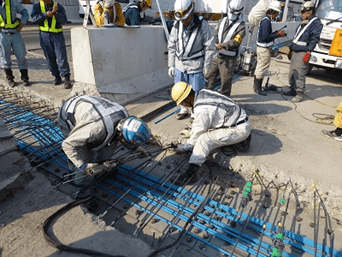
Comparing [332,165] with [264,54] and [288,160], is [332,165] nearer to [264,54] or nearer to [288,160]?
[288,160]

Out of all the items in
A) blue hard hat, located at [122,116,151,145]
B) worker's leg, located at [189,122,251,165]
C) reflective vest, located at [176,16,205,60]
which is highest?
reflective vest, located at [176,16,205,60]

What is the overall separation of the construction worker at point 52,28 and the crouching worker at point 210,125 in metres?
3.22

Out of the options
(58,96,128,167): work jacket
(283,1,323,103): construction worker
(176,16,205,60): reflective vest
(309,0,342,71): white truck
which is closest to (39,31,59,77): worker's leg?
(176,16,205,60): reflective vest

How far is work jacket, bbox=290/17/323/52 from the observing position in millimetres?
5316

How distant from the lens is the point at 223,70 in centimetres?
516

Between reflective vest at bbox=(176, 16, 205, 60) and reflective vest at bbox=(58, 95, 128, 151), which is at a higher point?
reflective vest at bbox=(176, 16, 205, 60)

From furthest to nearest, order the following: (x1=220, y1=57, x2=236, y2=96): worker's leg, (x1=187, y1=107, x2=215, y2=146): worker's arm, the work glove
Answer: the work glove < (x1=220, y1=57, x2=236, y2=96): worker's leg < (x1=187, y1=107, x2=215, y2=146): worker's arm

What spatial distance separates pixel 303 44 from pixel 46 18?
5.35m

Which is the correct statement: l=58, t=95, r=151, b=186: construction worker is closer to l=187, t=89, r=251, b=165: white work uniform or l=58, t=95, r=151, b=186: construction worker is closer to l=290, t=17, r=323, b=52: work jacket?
l=187, t=89, r=251, b=165: white work uniform

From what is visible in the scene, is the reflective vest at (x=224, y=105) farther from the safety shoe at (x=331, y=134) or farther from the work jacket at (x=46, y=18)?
the work jacket at (x=46, y=18)

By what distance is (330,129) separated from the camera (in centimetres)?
470

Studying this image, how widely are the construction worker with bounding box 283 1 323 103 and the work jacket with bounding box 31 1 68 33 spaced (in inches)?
196

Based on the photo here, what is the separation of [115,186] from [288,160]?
246 cm

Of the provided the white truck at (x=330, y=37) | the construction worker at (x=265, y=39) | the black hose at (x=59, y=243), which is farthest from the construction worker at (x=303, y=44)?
the black hose at (x=59, y=243)
